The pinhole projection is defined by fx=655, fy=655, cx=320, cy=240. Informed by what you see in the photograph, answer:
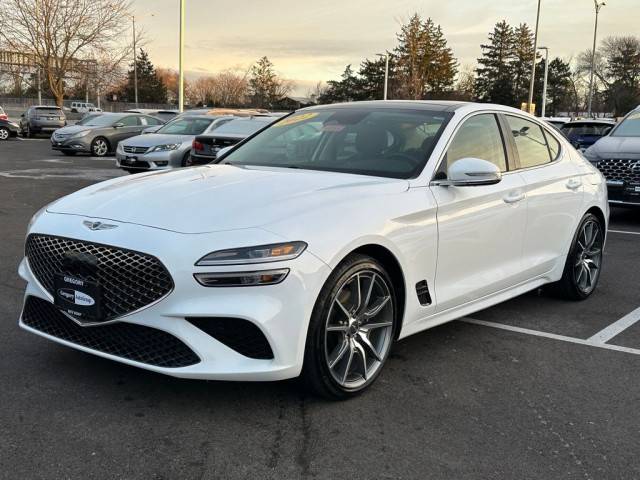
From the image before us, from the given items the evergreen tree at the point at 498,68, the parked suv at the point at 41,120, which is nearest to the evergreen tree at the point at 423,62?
the evergreen tree at the point at 498,68

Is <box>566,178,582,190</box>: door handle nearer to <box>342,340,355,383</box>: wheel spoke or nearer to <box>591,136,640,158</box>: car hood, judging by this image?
<box>342,340,355,383</box>: wheel spoke

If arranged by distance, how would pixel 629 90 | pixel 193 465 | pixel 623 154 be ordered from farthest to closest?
pixel 629 90 → pixel 623 154 → pixel 193 465

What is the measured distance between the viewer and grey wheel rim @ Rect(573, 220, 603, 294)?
5.57 metres

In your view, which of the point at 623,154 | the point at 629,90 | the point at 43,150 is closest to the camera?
the point at 623,154

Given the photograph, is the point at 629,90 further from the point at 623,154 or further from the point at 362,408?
the point at 362,408

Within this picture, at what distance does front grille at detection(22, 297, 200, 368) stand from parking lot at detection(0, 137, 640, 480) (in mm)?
311

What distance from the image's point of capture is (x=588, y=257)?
573 centimetres

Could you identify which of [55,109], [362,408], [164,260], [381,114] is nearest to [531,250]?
[381,114]

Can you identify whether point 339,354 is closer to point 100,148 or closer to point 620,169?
point 620,169

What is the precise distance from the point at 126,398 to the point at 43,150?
71.4ft

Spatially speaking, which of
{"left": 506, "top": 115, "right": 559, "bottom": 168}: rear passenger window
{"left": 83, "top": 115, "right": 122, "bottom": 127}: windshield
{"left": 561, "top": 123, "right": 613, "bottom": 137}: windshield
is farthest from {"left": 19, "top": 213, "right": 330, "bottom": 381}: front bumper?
{"left": 83, "top": 115, "right": 122, "bottom": 127}: windshield

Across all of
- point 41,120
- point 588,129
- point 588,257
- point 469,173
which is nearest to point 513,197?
point 469,173

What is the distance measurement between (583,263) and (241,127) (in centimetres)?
851

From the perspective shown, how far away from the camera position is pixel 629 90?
231 feet
